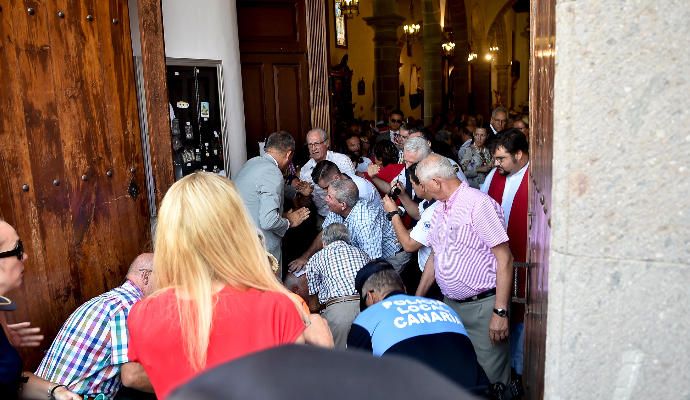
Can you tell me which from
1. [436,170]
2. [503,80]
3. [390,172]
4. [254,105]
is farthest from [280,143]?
[503,80]

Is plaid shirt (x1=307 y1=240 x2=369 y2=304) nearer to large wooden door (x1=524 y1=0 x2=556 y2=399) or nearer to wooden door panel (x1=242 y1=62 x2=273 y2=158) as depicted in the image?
large wooden door (x1=524 y1=0 x2=556 y2=399)

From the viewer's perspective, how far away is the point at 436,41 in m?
17.5

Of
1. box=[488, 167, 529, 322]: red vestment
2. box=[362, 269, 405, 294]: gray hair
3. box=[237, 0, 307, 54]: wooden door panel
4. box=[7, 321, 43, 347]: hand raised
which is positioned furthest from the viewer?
box=[237, 0, 307, 54]: wooden door panel

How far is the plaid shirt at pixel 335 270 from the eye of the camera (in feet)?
12.5

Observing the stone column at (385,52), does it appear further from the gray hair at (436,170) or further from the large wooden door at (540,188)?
the large wooden door at (540,188)

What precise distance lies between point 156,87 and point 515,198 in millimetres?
2225

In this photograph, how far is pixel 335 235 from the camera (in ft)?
13.5

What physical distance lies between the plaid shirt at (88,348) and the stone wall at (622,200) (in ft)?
5.93

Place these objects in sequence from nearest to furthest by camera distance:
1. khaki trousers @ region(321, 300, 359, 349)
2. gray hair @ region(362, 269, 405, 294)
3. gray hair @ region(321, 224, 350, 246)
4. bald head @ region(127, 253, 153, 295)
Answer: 1. bald head @ region(127, 253, 153, 295)
2. gray hair @ region(362, 269, 405, 294)
3. khaki trousers @ region(321, 300, 359, 349)
4. gray hair @ region(321, 224, 350, 246)

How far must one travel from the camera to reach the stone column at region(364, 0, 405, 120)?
55.6 feet

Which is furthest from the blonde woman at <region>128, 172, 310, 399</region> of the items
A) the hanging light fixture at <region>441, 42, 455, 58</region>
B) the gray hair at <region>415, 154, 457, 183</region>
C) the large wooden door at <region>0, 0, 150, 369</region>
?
the hanging light fixture at <region>441, 42, 455, 58</region>

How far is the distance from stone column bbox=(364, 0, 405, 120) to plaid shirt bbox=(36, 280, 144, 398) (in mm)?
14786

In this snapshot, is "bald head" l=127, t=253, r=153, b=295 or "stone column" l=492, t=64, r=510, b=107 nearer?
"bald head" l=127, t=253, r=153, b=295

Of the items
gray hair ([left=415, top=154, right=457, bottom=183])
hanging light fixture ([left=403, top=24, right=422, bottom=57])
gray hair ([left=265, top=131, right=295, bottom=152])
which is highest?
hanging light fixture ([left=403, top=24, right=422, bottom=57])
